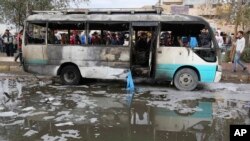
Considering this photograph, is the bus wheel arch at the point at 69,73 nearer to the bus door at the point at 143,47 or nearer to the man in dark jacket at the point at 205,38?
the bus door at the point at 143,47

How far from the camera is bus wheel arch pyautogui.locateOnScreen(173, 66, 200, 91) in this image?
1263cm

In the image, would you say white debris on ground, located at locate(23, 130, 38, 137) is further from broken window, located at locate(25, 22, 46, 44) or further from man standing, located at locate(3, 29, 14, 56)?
man standing, located at locate(3, 29, 14, 56)

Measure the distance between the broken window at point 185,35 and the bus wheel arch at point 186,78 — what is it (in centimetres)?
76

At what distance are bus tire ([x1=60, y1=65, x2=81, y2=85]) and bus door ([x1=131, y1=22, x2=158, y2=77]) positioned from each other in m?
1.87

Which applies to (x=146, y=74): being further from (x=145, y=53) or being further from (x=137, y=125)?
(x=137, y=125)

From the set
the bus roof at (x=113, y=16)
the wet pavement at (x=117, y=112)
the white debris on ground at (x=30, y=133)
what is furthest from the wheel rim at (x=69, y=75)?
the white debris on ground at (x=30, y=133)

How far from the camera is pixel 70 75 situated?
13.4 meters

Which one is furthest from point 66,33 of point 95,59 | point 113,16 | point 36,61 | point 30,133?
point 30,133

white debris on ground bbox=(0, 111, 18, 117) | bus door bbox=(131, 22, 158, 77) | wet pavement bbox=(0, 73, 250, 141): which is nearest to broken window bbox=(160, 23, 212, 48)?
bus door bbox=(131, 22, 158, 77)

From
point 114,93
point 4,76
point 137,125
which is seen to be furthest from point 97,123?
point 4,76

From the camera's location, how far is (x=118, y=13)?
511 inches

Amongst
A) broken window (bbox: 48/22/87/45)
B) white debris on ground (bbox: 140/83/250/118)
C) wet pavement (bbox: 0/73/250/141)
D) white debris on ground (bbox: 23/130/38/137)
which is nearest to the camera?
white debris on ground (bbox: 23/130/38/137)

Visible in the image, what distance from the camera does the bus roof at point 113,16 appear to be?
1241 cm

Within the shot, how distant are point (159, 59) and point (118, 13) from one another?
1.99m
